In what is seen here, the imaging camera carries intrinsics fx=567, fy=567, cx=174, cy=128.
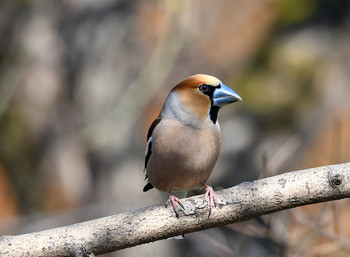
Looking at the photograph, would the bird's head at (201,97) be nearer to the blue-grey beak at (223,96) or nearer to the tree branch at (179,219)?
the blue-grey beak at (223,96)

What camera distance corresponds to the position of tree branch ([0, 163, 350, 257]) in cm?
282

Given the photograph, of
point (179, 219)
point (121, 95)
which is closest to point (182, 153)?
point (179, 219)

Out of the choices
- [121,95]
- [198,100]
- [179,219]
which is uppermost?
[198,100]

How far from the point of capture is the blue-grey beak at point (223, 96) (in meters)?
3.51

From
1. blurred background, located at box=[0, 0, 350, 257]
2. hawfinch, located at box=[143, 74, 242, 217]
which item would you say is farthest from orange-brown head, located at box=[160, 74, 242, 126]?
blurred background, located at box=[0, 0, 350, 257]

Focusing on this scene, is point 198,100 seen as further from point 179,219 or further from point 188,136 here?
point 179,219

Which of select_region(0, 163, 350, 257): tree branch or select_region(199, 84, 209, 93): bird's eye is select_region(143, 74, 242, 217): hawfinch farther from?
select_region(0, 163, 350, 257): tree branch

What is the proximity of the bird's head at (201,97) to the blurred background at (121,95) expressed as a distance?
2216 mm

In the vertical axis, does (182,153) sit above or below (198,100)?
below

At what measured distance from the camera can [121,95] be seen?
6.55 metres

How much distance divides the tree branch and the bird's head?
0.82m

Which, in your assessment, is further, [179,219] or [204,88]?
[204,88]


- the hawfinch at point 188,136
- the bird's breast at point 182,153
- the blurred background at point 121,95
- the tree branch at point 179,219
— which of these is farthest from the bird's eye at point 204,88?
the blurred background at point 121,95

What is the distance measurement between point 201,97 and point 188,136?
0.90 feet
